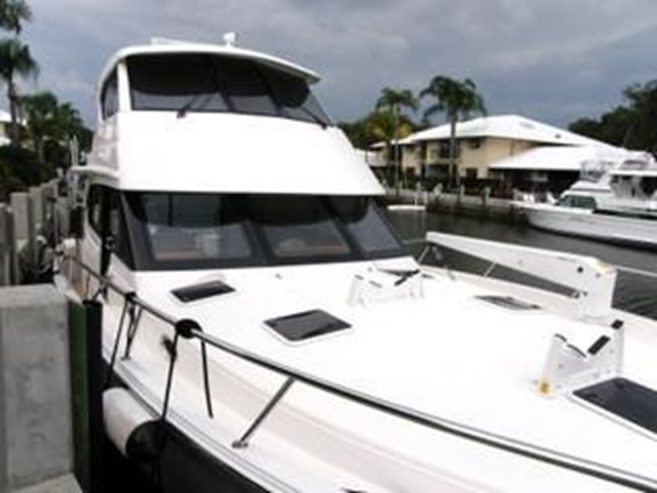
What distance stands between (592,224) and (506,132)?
26479mm

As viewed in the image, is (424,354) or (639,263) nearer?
(424,354)

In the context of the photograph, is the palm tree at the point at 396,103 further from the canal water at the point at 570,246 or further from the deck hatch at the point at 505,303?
the deck hatch at the point at 505,303

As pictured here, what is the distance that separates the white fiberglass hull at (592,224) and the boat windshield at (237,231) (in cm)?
2443

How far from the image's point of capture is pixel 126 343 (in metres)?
4.29

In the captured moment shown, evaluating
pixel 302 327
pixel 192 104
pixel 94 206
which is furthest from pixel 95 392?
pixel 94 206

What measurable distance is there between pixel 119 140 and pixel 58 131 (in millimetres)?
56073

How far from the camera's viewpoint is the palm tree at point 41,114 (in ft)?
177

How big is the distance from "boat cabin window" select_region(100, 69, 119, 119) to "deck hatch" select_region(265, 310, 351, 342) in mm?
2713

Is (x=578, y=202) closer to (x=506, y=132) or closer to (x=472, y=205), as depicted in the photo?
(x=472, y=205)

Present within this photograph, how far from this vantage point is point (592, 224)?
29.1 meters

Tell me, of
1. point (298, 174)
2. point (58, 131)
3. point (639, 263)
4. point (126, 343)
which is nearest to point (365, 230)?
point (298, 174)

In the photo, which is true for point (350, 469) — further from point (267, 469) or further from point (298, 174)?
point (298, 174)

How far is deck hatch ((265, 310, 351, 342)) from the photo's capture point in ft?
12.0

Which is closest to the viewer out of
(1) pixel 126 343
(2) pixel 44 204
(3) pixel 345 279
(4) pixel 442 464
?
(4) pixel 442 464
